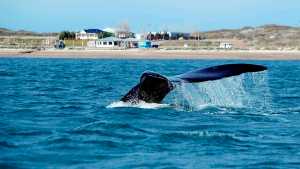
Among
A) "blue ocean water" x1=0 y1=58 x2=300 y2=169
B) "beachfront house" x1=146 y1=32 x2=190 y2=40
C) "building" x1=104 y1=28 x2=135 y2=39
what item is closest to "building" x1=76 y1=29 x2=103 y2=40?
"building" x1=104 y1=28 x2=135 y2=39

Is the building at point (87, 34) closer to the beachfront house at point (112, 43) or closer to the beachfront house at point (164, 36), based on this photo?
the beachfront house at point (164, 36)

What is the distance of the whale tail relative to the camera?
12557 mm

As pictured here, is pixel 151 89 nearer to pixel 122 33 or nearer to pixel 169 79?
pixel 169 79

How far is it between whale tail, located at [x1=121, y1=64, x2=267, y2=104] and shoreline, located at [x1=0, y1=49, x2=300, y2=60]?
71128 mm

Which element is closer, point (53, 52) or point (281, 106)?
point (281, 106)

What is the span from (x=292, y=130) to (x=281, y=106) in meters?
5.78

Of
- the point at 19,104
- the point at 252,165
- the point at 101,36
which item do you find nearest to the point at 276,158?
the point at 252,165

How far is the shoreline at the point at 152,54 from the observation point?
88.9 m

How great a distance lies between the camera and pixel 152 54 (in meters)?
91.2

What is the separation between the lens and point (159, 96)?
15.2 meters

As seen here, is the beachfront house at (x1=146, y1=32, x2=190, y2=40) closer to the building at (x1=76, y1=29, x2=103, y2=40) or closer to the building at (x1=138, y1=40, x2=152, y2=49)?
the building at (x1=76, y1=29, x2=103, y2=40)

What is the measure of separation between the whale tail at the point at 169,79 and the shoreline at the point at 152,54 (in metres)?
71.1

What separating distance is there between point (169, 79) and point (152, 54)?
3067 inches

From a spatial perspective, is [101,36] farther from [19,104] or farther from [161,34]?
[19,104]
